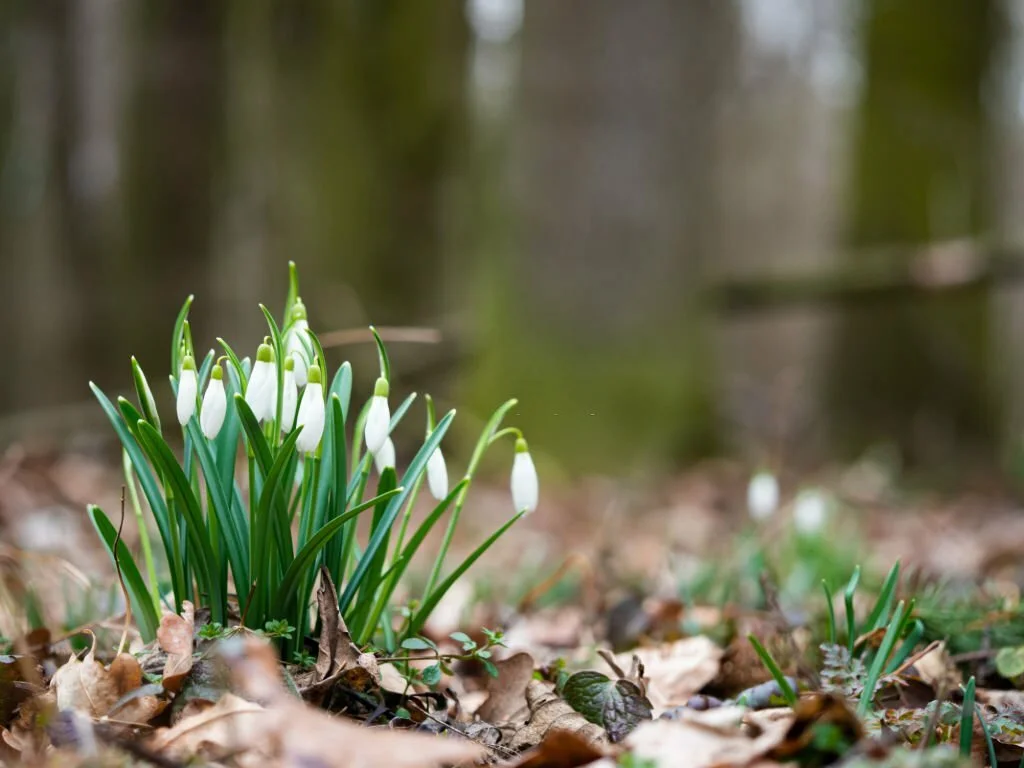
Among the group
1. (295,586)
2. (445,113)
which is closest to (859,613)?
(295,586)

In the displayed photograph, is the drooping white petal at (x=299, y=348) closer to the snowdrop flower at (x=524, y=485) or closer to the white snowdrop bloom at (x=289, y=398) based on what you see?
the white snowdrop bloom at (x=289, y=398)

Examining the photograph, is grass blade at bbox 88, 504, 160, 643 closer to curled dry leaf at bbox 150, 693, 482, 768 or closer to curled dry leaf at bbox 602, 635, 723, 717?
curled dry leaf at bbox 150, 693, 482, 768

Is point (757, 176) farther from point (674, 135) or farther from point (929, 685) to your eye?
point (929, 685)

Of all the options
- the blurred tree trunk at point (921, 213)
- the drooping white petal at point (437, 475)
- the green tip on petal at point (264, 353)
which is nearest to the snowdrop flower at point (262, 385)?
the green tip on petal at point (264, 353)

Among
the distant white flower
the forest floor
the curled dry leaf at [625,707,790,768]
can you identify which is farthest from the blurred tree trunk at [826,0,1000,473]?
the curled dry leaf at [625,707,790,768]

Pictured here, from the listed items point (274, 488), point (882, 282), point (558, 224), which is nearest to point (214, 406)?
point (274, 488)

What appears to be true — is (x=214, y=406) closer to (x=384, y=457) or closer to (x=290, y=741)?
(x=384, y=457)
